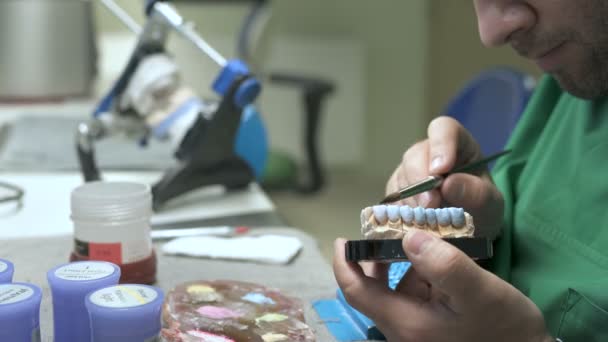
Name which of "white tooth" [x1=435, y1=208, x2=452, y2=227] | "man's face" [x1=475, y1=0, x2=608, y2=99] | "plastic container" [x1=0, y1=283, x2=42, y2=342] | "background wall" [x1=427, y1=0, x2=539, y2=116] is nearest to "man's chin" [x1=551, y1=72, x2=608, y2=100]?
"man's face" [x1=475, y1=0, x2=608, y2=99]

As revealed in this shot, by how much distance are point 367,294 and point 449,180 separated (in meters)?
0.23

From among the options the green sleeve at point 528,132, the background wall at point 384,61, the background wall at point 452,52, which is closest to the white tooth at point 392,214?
the green sleeve at point 528,132

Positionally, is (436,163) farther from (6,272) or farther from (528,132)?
(6,272)

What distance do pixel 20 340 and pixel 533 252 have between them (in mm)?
578

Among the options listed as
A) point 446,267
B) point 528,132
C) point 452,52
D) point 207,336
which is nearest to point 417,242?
point 446,267

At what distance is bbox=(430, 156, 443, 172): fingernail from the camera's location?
83cm

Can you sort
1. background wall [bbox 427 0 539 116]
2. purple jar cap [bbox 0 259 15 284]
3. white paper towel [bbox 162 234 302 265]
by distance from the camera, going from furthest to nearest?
background wall [bbox 427 0 539 116]
white paper towel [bbox 162 234 302 265]
purple jar cap [bbox 0 259 15 284]

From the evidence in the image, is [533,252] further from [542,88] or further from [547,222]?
[542,88]

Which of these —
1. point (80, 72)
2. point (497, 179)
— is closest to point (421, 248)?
point (497, 179)

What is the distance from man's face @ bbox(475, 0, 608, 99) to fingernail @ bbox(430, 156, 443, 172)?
15 cm

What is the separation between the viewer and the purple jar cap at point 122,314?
57cm

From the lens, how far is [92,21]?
2.13 m

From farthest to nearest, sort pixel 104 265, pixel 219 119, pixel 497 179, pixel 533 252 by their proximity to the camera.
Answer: pixel 219 119, pixel 497 179, pixel 533 252, pixel 104 265

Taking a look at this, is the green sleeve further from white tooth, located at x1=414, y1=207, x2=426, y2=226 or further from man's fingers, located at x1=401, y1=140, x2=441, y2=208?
white tooth, located at x1=414, y1=207, x2=426, y2=226
